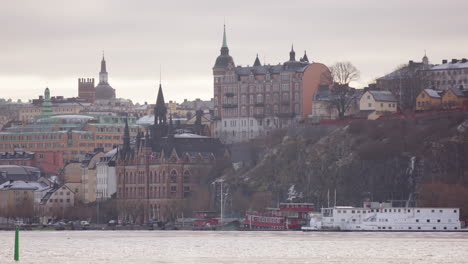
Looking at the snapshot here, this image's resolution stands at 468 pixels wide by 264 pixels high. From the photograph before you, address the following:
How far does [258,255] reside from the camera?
450 ft

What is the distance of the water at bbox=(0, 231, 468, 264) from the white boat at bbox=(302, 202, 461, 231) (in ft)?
11.7

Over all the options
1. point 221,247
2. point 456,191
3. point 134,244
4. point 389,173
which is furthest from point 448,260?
point 389,173

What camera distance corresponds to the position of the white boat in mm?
178625

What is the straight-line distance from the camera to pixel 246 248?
489 ft

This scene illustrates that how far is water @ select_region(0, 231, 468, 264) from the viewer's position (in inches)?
5192

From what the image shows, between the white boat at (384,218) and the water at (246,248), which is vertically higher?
the white boat at (384,218)

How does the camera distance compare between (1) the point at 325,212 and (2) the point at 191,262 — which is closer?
(2) the point at 191,262

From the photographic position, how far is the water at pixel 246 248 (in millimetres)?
131875

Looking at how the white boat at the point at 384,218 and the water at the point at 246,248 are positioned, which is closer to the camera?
the water at the point at 246,248

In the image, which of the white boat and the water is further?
the white boat

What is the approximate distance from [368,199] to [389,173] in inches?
214

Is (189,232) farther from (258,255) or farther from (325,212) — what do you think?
(258,255)

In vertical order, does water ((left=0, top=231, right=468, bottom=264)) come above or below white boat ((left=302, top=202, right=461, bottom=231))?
below

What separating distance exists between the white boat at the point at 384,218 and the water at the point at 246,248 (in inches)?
141
